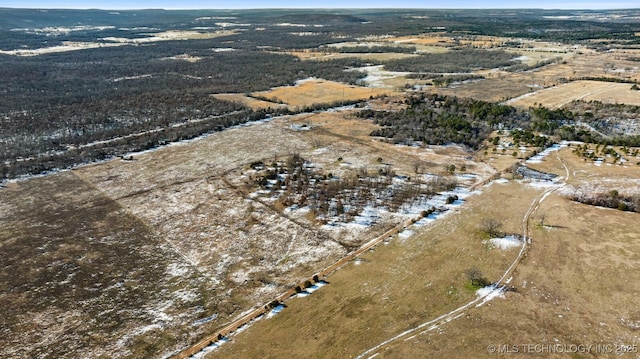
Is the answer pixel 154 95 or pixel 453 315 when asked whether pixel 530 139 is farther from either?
pixel 154 95

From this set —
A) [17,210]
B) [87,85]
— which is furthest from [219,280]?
[87,85]

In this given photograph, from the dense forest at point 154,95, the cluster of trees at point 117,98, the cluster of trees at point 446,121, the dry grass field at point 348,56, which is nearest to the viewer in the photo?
the cluster of trees at point 446,121

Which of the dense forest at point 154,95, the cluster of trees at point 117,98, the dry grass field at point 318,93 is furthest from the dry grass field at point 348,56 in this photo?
the dry grass field at point 318,93

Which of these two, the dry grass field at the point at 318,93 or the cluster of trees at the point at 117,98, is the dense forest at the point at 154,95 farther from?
the dry grass field at the point at 318,93

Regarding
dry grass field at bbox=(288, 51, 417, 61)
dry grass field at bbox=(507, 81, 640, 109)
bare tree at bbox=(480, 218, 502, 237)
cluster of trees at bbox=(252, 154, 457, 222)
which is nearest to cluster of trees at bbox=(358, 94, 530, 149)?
dry grass field at bbox=(507, 81, 640, 109)

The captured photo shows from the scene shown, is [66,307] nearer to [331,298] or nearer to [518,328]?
[331,298]

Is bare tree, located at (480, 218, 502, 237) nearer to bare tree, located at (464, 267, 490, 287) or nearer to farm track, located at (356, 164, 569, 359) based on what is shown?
farm track, located at (356, 164, 569, 359)

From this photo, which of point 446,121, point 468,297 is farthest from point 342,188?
point 446,121
